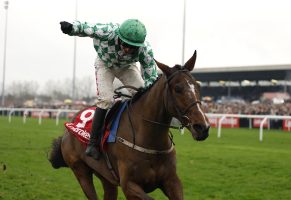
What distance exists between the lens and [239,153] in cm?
1301

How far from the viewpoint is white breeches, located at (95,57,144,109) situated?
5.73 m

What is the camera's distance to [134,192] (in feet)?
15.6

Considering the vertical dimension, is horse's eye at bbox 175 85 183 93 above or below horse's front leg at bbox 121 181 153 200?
above

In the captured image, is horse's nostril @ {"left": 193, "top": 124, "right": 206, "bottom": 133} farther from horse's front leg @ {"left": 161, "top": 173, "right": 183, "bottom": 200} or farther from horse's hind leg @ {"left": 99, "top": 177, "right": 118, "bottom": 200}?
horse's hind leg @ {"left": 99, "top": 177, "right": 118, "bottom": 200}

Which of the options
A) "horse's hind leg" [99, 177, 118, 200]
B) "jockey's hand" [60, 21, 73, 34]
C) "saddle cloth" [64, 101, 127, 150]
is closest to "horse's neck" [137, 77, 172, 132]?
"saddle cloth" [64, 101, 127, 150]

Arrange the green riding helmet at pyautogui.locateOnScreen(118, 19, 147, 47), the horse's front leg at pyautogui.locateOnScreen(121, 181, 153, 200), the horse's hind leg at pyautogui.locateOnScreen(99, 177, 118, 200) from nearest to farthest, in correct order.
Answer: the horse's front leg at pyautogui.locateOnScreen(121, 181, 153, 200)
the green riding helmet at pyautogui.locateOnScreen(118, 19, 147, 47)
the horse's hind leg at pyautogui.locateOnScreen(99, 177, 118, 200)

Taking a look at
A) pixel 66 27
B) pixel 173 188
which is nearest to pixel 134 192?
pixel 173 188

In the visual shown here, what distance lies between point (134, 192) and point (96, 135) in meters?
1.01

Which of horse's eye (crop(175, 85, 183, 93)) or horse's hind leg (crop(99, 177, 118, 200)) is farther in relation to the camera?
horse's hind leg (crop(99, 177, 118, 200))

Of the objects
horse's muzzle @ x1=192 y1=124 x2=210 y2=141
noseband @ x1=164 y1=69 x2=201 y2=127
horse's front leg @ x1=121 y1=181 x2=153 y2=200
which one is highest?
noseband @ x1=164 y1=69 x2=201 y2=127

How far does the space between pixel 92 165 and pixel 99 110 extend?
29.0 inches

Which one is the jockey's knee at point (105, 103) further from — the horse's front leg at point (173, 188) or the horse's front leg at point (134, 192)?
the horse's front leg at point (173, 188)

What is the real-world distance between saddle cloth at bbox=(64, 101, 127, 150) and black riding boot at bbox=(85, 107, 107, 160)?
6cm

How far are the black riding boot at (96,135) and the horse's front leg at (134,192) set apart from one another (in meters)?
0.80
